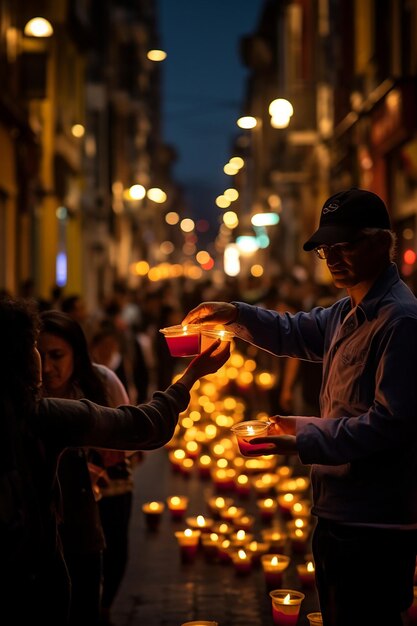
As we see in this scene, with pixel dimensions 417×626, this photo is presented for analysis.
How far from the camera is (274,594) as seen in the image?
5.72 metres

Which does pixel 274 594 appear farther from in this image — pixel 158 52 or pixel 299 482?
pixel 158 52

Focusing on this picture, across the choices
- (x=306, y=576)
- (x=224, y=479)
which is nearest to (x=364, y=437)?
(x=306, y=576)

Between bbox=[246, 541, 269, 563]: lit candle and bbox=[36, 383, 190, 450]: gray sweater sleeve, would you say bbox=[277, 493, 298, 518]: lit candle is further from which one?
bbox=[36, 383, 190, 450]: gray sweater sleeve

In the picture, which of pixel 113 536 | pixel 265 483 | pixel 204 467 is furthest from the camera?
pixel 204 467

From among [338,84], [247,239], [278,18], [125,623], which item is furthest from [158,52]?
[247,239]

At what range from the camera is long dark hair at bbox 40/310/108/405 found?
575 centimetres

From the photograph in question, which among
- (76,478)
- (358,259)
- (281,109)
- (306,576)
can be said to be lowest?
(306,576)

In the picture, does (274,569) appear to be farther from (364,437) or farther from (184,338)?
(364,437)

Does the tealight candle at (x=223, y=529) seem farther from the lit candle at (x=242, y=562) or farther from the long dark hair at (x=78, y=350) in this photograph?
the long dark hair at (x=78, y=350)

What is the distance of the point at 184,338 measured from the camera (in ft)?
16.0

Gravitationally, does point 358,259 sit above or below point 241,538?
above

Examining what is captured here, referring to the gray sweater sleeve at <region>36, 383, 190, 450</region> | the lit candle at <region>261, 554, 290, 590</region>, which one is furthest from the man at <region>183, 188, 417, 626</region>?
the lit candle at <region>261, 554, 290, 590</region>

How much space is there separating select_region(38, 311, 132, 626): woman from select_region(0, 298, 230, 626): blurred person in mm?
1521

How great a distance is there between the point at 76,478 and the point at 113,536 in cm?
175
